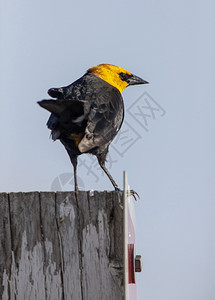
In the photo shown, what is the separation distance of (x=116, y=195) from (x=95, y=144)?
200 centimetres

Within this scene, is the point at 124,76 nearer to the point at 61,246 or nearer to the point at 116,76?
the point at 116,76

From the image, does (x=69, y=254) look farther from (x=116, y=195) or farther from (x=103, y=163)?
(x=103, y=163)

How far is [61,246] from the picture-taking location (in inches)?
110

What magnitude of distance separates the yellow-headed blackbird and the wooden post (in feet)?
5.64

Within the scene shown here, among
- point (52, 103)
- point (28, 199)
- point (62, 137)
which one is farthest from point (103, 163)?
point (28, 199)

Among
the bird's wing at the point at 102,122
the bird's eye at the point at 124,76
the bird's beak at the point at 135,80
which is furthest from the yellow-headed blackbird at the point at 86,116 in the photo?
the bird's beak at the point at 135,80

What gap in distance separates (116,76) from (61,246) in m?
4.06

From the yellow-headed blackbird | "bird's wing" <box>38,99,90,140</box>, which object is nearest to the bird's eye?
the yellow-headed blackbird

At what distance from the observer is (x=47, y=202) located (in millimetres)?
2818

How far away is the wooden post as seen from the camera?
275cm

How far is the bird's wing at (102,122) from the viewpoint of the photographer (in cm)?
469

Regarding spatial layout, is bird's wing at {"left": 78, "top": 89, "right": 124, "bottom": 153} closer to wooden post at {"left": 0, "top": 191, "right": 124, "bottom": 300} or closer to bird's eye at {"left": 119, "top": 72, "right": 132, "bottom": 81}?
bird's eye at {"left": 119, "top": 72, "right": 132, "bottom": 81}

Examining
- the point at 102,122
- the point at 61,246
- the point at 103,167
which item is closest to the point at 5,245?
the point at 61,246

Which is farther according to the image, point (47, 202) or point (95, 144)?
point (95, 144)
